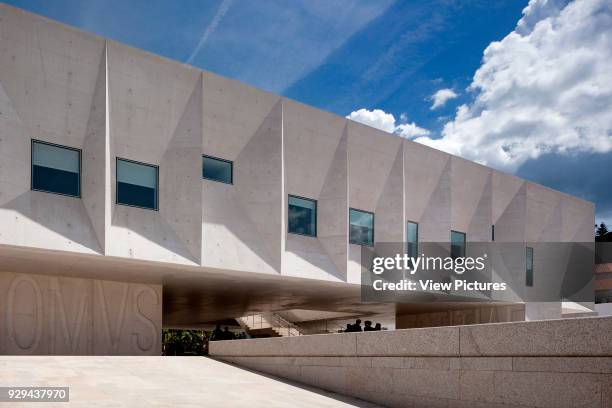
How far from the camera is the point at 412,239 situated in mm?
28797

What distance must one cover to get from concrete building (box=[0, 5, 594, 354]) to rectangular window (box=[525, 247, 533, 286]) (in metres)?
7.69

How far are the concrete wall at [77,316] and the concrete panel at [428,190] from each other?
12.5 m

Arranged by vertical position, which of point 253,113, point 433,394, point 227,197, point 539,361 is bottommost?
point 433,394

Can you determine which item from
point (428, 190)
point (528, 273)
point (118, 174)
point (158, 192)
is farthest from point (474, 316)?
point (118, 174)

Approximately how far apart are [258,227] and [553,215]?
75.4ft

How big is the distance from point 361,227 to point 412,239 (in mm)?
3601

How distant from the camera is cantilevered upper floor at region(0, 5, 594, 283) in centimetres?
1738

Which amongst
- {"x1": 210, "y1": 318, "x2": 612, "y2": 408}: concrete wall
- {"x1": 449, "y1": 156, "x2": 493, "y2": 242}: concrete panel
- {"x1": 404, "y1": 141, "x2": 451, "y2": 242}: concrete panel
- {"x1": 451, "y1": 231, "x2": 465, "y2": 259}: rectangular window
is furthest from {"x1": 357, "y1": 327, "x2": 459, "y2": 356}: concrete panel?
{"x1": 449, "y1": 156, "x2": 493, "y2": 242}: concrete panel

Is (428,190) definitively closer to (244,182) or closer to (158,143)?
(244,182)

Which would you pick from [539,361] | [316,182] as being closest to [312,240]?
[316,182]

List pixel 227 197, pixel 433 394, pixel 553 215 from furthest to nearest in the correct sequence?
pixel 553 215 < pixel 227 197 < pixel 433 394

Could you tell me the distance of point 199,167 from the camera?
816 inches

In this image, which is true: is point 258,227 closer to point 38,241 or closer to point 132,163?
point 132,163

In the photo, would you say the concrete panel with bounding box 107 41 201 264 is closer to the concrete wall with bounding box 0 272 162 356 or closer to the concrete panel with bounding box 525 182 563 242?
the concrete wall with bounding box 0 272 162 356
